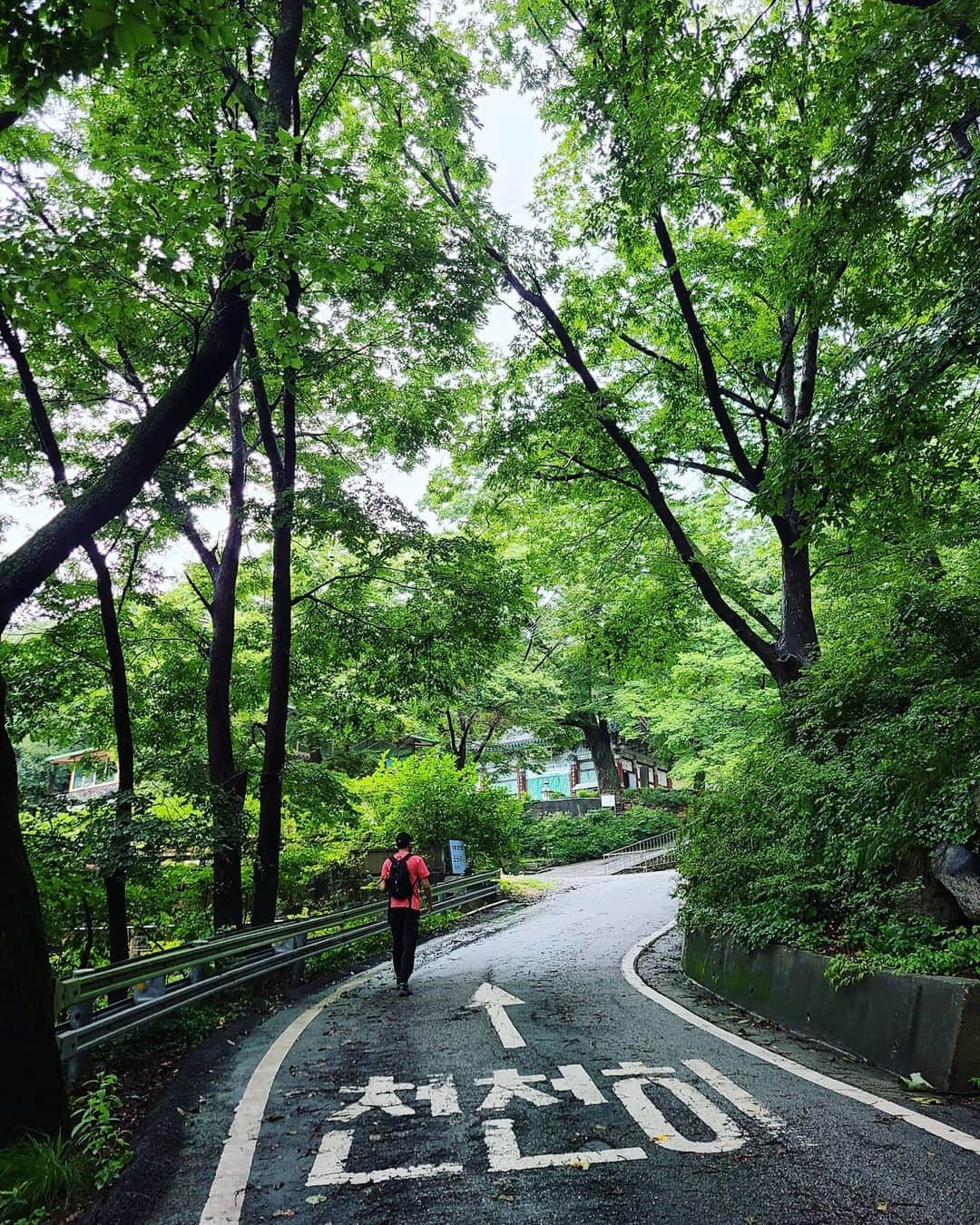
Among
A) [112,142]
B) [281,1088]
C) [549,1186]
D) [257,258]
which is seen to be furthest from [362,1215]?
[112,142]

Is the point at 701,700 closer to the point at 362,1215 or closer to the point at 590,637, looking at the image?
the point at 590,637

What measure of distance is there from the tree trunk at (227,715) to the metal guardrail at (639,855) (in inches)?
792

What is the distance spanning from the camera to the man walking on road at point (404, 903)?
963 cm

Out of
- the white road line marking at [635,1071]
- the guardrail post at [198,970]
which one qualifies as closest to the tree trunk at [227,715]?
the guardrail post at [198,970]

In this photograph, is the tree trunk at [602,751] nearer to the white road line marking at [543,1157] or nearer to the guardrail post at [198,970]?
the guardrail post at [198,970]

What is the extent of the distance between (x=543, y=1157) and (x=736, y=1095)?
1.58 metres

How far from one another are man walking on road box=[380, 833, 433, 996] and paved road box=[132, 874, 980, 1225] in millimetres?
2220

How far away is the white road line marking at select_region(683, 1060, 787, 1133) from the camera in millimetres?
4277

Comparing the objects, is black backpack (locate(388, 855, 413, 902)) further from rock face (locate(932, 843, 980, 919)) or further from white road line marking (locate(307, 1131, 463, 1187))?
rock face (locate(932, 843, 980, 919))

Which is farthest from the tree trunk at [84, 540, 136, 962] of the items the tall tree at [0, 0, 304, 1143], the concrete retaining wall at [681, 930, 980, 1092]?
the concrete retaining wall at [681, 930, 980, 1092]

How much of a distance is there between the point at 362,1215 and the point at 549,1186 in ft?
2.88

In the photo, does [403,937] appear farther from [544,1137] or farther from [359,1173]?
[359,1173]

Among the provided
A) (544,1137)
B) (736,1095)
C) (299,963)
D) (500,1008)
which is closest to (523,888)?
(299,963)

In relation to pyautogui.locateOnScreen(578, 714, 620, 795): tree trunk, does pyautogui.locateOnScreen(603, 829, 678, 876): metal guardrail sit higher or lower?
lower
